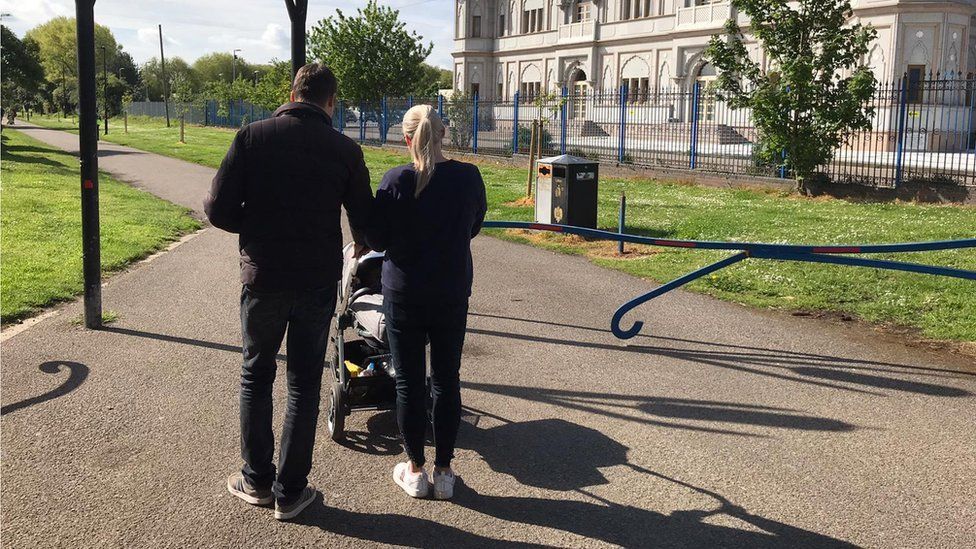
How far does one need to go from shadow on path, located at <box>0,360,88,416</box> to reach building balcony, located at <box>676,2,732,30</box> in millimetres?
44787

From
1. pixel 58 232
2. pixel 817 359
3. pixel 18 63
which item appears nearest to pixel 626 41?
pixel 18 63

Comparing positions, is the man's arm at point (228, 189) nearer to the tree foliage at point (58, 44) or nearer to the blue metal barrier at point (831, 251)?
the blue metal barrier at point (831, 251)

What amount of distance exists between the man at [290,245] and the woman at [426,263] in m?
0.19

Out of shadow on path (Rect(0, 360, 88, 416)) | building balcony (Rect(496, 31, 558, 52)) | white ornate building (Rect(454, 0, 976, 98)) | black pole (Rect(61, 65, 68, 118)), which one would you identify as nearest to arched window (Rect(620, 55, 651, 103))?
white ornate building (Rect(454, 0, 976, 98))

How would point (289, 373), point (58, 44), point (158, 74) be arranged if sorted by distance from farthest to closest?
point (158, 74) → point (58, 44) → point (289, 373)

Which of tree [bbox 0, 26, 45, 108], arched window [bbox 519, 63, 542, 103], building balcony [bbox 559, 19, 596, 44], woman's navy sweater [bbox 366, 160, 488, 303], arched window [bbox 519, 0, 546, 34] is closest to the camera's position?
woman's navy sweater [bbox 366, 160, 488, 303]

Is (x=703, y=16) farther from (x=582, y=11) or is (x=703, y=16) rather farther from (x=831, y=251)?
(x=831, y=251)

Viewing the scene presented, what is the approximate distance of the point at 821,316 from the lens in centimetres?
839

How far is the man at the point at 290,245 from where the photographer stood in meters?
3.79

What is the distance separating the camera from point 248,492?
412 centimetres

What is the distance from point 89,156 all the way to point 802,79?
14.7 m

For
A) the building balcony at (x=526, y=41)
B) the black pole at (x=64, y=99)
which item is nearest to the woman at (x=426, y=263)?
the building balcony at (x=526, y=41)

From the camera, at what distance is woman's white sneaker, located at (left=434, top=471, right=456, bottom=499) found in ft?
13.7

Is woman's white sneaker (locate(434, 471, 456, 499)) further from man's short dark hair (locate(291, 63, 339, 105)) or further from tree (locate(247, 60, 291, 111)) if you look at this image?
tree (locate(247, 60, 291, 111))
